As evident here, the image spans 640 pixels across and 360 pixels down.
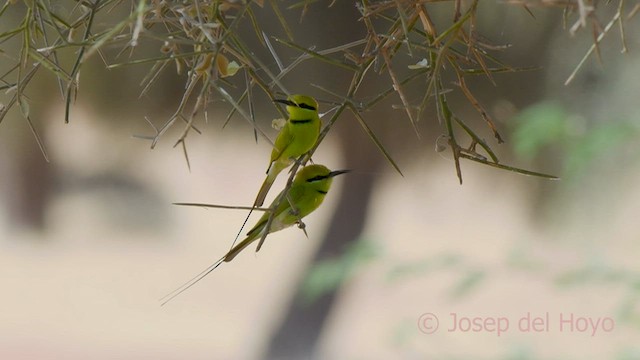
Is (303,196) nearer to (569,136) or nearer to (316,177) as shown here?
(316,177)

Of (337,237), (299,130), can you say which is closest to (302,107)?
(299,130)

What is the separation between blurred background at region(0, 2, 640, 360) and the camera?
0.82m

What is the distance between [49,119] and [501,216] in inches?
19.4

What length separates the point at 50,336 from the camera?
0.88 m

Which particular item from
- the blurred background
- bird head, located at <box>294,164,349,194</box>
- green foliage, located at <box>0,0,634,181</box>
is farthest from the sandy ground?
bird head, located at <box>294,164,349,194</box>

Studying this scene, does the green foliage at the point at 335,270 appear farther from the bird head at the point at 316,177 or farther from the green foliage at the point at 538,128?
the bird head at the point at 316,177

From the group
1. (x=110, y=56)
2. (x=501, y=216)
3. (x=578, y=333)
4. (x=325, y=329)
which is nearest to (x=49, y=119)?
(x=110, y=56)

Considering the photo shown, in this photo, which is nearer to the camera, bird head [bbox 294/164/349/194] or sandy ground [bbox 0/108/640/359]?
bird head [bbox 294/164/349/194]

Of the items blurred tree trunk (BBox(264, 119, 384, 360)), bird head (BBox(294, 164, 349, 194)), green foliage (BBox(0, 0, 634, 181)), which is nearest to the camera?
green foliage (BBox(0, 0, 634, 181))

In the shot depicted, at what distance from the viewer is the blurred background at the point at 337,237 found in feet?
2.68

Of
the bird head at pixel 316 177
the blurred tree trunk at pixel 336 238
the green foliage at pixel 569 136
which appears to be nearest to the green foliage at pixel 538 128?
the green foliage at pixel 569 136

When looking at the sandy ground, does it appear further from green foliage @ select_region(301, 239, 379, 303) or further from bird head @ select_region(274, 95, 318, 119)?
bird head @ select_region(274, 95, 318, 119)

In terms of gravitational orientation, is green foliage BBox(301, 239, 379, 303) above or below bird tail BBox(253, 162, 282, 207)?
below

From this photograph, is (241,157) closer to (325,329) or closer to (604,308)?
(325,329)
